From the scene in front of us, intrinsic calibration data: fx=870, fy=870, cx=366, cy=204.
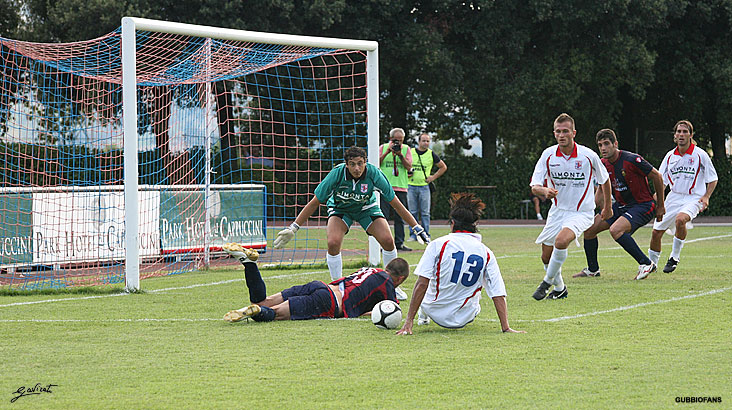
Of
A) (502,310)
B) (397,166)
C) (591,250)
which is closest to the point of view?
(502,310)

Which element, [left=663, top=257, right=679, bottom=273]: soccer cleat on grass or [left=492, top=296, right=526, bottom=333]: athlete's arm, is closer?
[left=492, top=296, right=526, bottom=333]: athlete's arm

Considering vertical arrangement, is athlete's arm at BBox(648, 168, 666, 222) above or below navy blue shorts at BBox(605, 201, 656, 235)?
above

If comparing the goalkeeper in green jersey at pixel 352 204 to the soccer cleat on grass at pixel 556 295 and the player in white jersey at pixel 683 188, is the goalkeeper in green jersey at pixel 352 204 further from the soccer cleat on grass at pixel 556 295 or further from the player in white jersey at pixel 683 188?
the player in white jersey at pixel 683 188

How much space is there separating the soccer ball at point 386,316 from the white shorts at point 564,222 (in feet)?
9.47

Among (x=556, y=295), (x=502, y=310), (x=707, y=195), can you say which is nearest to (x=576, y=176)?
(x=556, y=295)

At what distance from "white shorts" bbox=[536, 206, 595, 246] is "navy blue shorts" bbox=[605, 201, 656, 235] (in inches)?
75.2

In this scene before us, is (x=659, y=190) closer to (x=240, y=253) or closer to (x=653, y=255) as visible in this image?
(x=653, y=255)

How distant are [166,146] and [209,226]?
2.49 m

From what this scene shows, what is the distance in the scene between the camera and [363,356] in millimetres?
6242

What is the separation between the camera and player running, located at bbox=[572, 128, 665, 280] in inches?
453

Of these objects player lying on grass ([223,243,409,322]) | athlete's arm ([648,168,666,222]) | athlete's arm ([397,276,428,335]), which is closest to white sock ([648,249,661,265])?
athlete's arm ([648,168,666,222])

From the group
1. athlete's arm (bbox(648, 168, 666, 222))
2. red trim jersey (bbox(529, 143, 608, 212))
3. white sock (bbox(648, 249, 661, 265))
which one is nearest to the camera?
red trim jersey (bbox(529, 143, 608, 212))

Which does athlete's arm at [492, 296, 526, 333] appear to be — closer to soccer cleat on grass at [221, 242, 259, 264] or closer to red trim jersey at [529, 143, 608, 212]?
soccer cleat on grass at [221, 242, 259, 264]

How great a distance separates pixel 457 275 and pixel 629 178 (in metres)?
5.48
